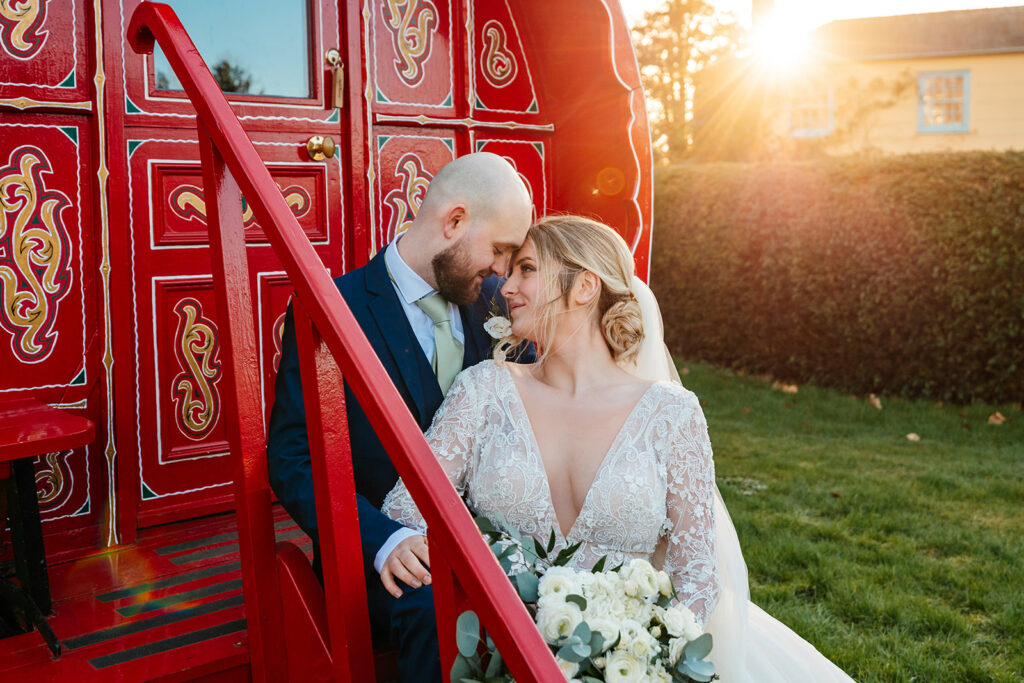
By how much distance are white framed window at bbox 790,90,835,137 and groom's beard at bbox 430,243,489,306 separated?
16663 millimetres

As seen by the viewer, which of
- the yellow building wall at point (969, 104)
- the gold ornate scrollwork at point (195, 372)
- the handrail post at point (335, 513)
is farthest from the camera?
the yellow building wall at point (969, 104)

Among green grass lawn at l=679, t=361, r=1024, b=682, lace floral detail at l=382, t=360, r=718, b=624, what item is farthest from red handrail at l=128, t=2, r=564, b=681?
green grass lawn at l=679, t=361, r=1024, b=682

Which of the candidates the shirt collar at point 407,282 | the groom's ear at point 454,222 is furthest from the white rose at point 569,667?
the groom's ear at point 454,222

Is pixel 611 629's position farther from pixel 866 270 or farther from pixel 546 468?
pixel 866 270

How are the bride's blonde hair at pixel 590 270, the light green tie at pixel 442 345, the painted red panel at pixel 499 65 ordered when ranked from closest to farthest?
the bride's blonde hair at pixel 590 270 → the light green tie at pixel 442 345 → the painted red panel at pixel 499 65

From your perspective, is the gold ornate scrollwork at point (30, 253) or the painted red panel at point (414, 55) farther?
the painted red panel at point (414, 55)

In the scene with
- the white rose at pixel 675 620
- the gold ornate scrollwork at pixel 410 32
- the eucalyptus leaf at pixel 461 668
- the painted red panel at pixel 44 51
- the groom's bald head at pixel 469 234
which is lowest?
the white rose at pixel 675 620

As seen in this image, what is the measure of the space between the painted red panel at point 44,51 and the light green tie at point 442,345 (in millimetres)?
1423

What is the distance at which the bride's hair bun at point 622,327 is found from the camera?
103 inches

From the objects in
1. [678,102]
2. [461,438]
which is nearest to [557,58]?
[461,438]

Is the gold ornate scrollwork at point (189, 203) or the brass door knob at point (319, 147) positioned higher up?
the brass door knob at point (319, 147)

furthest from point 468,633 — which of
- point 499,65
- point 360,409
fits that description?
point 499,65

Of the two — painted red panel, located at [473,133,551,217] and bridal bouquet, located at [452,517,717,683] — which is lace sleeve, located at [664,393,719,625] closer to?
bridal bouquet, located at [452,517,717,683]

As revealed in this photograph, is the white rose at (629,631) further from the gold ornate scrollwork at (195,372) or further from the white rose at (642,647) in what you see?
the gold ornate scrollwork at (195,372)
